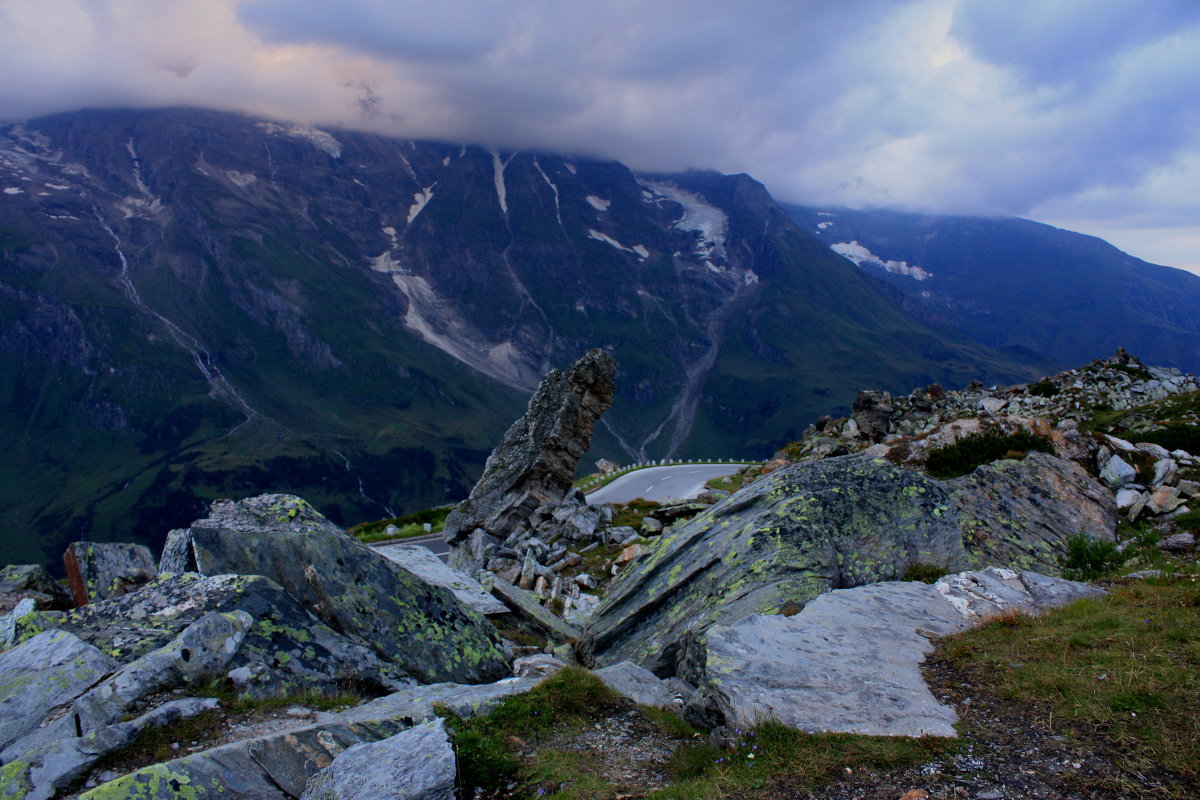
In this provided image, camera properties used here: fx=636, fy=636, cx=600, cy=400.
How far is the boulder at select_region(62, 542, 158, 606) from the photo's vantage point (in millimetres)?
13734

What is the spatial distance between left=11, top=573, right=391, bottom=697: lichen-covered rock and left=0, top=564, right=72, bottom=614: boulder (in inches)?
192

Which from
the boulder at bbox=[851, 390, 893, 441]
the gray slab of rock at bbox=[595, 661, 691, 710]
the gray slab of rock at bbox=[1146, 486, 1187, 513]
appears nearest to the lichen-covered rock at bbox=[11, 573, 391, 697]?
the gray slab of rock at bbox=[595, 661, 691, 710]

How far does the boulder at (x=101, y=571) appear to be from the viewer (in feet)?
45.1

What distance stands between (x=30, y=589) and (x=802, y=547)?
17742mm

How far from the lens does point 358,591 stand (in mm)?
12516

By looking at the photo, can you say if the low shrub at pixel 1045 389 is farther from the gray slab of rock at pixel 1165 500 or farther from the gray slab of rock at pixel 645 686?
the gray slab of rock at pixel 645 686

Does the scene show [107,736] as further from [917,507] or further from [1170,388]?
[1170,388]

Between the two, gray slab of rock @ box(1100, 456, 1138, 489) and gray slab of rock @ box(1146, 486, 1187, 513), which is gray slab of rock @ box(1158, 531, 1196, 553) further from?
gray slab of rock @ box(1100, 456, 1138, 489)

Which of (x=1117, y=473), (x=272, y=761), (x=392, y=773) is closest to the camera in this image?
Answer: (x=392, y=773)

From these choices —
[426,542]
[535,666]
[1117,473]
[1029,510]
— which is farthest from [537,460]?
[1117,473]

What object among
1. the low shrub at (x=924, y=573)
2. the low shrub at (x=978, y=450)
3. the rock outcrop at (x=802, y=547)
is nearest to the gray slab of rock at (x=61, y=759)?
the rock outcrop at (x=802, y=547)


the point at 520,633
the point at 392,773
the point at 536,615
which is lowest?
the point at 520,633

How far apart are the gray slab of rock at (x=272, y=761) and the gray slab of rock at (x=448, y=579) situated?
21.5ft

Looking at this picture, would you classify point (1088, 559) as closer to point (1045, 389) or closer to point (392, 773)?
point (392, 773)
